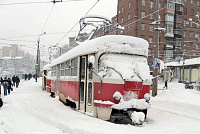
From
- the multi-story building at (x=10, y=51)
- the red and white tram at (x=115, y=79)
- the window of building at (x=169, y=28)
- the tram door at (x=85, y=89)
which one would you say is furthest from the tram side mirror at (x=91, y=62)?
the multi-story building at (x=10, y=51)

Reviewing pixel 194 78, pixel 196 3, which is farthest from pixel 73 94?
pixel 196 3

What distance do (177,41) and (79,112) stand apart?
4590 centimetres

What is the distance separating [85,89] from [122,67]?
180cm

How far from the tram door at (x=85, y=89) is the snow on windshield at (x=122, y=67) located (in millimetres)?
889

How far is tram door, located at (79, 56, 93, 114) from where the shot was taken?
28.9 feet

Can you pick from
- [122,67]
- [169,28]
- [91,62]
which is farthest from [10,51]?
[122,67]

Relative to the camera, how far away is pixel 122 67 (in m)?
8.23

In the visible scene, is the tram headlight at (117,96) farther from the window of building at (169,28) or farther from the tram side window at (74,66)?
the window of building at (169,28)

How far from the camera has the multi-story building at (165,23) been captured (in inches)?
1832

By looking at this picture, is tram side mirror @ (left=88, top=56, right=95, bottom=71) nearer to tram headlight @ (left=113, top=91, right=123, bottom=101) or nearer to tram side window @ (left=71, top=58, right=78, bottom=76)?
tram headlight @ (left=113, top=91, right=123, bottom=101)

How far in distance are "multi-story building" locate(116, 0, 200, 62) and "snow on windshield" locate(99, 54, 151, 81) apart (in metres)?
37.3

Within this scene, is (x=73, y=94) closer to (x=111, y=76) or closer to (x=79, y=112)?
(x=79, y=112)

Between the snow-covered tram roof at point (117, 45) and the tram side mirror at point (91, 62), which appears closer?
the tram side mirror at point (91, 62)

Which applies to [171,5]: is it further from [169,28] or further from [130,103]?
[130,103]
